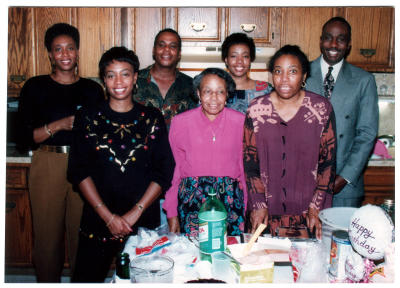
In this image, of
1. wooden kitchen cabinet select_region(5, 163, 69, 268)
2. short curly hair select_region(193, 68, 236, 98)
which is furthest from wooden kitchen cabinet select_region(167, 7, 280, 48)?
wooden kitchen cabinet select_region(5, 163, 69, 268)

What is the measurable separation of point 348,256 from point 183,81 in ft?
4.57

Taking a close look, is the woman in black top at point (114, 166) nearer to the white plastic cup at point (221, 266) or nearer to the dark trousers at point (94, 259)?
the dark trousers at point (94, 259)

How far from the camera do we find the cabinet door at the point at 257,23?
2.52 metres

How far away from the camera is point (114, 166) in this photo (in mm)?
1455

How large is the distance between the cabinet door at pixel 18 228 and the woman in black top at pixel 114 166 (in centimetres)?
108

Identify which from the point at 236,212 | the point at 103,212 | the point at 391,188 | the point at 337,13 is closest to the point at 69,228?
the point at 103,212

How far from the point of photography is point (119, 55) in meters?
1.49

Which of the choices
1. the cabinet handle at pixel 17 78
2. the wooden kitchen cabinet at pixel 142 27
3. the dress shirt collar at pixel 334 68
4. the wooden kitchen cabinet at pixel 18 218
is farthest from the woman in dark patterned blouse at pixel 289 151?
the cabinet handle at pixel 17 78

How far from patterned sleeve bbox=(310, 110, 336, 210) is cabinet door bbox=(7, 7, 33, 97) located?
2055mm

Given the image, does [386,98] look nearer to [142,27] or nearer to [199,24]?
[199,24]

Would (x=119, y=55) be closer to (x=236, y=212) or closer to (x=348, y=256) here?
(x=236, y=212)

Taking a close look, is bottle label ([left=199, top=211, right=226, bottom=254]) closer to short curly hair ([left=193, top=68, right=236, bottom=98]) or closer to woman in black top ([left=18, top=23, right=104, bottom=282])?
short curly hair ([left=193, top=68, right=236, bottom=98])

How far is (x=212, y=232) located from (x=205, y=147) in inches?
22.6

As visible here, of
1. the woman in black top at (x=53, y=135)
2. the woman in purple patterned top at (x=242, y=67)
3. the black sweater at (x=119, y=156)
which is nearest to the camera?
the black sweater at (x=119, y=156)
